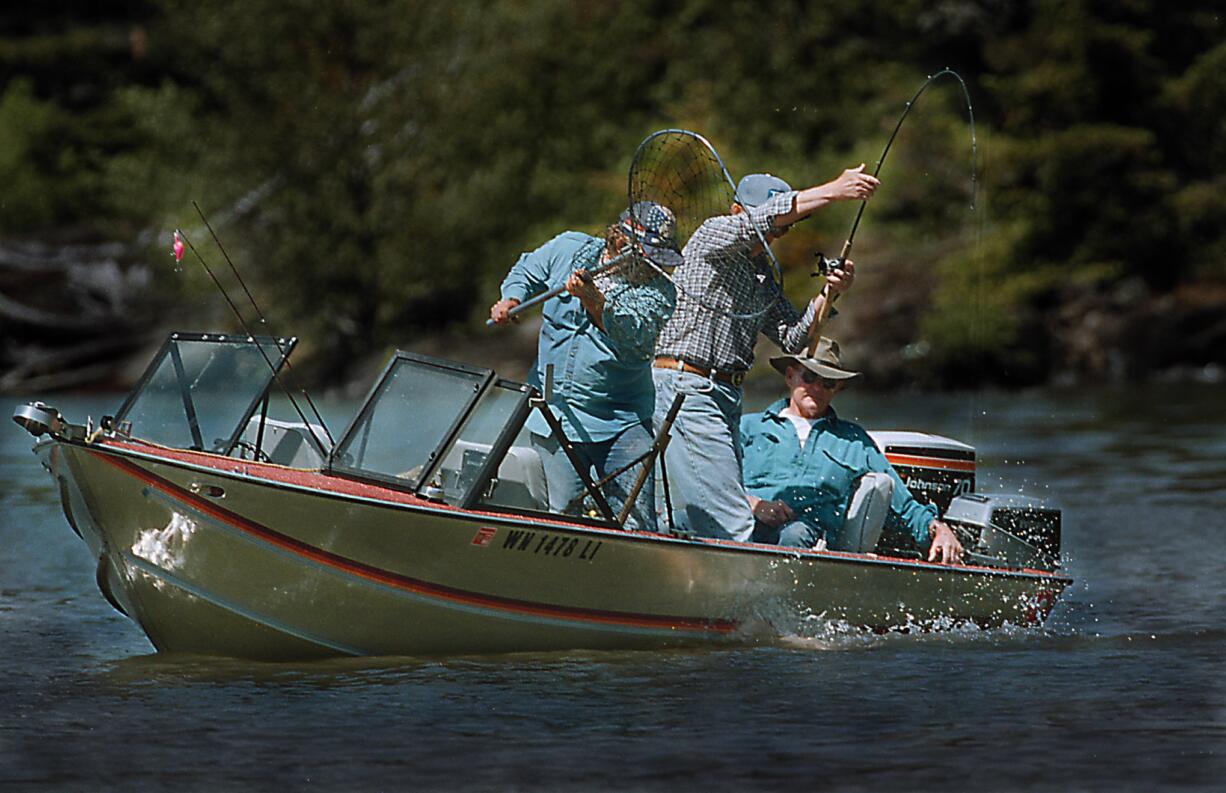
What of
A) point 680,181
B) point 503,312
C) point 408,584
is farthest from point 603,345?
point 408,584

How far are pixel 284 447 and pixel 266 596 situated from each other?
1.14m

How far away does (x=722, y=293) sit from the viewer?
30.8 feet

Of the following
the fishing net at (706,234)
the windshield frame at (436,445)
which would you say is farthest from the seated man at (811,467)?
the windshield frame at (436,445)

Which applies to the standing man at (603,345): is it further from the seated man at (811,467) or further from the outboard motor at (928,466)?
the outboard motor at (928,466)

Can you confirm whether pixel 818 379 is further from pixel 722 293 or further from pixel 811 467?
pixel 722 293

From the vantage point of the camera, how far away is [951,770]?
24.2ft

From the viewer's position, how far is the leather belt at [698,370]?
9438 mm

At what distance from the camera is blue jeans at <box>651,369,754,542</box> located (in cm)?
938

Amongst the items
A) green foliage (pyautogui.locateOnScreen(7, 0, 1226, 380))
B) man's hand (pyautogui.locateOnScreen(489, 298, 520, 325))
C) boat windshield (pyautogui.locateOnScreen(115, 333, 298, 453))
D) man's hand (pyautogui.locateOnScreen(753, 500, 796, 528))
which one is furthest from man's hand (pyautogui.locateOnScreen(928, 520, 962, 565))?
green foliage (pyautogui.locateOnScreen(7, 0, 1226, 380))

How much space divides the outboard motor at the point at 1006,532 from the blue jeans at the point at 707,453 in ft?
4.78

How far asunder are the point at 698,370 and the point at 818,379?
0.68 metres

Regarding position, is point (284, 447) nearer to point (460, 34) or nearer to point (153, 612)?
point (153, 612)

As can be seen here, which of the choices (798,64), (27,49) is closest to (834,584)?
(798,64)

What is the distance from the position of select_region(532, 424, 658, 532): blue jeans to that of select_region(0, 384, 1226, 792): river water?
68cm
